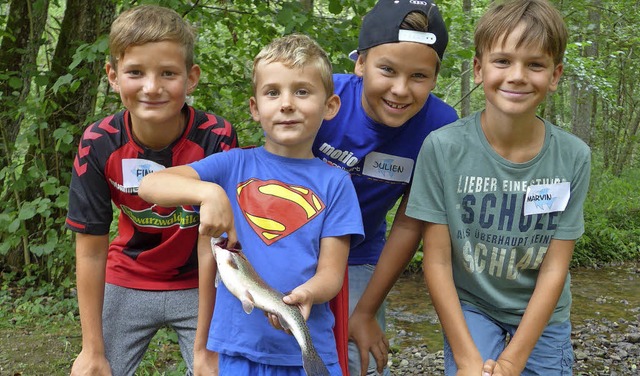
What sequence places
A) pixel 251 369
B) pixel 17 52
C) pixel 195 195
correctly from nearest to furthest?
pixel 195 195
pixel 251 369
pixel 17 52

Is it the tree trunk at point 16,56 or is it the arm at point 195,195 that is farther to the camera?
the tree trunk at point 16,56

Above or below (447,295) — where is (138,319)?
below

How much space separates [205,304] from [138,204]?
0.65 m

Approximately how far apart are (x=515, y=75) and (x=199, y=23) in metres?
4.39

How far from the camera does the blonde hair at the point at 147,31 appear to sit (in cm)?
306

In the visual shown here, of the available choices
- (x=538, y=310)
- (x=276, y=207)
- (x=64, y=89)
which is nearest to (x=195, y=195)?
(x=276, y=207)

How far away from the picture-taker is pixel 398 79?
3.18 meters

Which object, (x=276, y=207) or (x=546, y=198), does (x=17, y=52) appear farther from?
(x=546, y=198)

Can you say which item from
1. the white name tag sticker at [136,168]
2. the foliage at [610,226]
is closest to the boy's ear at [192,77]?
the white name tag sticker at [136,168]

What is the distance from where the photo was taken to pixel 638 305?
913 cm

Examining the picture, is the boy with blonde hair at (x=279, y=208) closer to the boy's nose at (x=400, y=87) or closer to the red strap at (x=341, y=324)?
the red strap at (x=341, y=324)

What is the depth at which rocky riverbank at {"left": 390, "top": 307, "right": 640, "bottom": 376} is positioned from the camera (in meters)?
6.53

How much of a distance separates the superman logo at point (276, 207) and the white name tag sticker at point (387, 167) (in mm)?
710

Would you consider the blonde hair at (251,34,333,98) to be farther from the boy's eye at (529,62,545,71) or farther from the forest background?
the forest background
